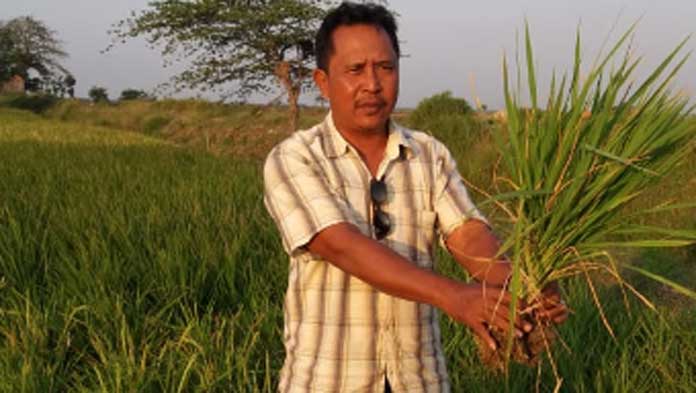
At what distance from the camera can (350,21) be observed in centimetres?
158

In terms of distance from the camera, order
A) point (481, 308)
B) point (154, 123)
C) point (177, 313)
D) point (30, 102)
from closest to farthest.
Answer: point (481, 308), point (177, 313), point (154, 123), point (30, 102)

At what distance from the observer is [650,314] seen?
3332 mm

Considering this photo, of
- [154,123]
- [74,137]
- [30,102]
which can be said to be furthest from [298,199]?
[30,102]

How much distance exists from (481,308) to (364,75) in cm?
61

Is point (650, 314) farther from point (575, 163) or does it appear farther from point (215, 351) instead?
point (575, 163)

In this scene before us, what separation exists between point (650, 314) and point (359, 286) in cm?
231

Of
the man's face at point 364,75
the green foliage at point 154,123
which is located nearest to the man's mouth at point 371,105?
the man's face at point 364,75

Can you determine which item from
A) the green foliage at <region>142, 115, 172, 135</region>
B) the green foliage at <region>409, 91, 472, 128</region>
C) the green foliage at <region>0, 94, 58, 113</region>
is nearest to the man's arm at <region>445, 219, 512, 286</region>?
the green foliage at <region>409, 91, 472, 128</region>

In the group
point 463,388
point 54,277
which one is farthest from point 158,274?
point 463,388

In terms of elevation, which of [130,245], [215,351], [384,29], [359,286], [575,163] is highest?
[384,29]

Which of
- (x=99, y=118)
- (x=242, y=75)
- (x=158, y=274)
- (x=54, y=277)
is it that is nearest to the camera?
(x=158, y=274)

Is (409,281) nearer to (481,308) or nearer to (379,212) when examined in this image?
(481,308)

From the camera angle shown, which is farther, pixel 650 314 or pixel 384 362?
pixel 650 314

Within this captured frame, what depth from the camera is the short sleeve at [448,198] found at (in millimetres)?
1601
